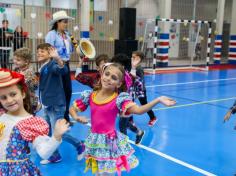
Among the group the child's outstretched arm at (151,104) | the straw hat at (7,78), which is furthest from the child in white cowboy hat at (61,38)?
the straw hat at (7,78)

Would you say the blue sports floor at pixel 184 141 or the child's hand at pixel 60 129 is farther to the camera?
the blue sports floor at pixel 184 141

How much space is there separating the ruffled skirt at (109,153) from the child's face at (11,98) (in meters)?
0.97

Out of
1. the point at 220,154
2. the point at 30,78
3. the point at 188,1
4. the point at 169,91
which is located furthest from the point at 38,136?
the point at 188,1

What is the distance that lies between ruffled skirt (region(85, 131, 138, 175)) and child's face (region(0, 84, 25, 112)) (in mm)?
974

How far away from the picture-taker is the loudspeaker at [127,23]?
431 inches

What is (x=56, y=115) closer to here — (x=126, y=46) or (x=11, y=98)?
(x=11, y=98)

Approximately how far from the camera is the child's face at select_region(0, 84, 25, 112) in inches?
77.2

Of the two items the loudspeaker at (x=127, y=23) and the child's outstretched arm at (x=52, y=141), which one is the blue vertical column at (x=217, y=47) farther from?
the child's outstretched arm at (x=52, y=141)

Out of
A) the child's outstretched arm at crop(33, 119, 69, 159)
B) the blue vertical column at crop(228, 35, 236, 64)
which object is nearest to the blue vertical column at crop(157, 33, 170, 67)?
the blue vertical column at crop(228, 35, 236, 64)

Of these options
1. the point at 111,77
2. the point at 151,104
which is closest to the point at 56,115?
the point at 111,77

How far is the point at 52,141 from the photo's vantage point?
1815mm

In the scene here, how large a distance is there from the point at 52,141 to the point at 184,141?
11.6 ft

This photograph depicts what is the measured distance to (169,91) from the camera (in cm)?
898

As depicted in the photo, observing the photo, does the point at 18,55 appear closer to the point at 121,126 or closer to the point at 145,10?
the point at 121,126
